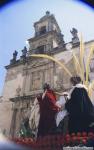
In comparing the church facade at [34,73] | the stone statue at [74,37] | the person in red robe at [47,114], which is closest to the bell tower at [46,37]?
the church facade at [34,73]

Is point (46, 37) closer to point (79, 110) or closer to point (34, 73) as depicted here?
point (34, 73)

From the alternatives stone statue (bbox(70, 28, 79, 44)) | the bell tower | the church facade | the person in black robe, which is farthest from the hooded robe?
the bell tower

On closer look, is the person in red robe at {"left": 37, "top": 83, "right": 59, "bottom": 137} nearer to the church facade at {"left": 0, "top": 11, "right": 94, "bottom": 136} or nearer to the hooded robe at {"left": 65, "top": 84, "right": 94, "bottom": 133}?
the hooded robe at {"left": 65, "top": 84, "right": 94, "bottom": 133}

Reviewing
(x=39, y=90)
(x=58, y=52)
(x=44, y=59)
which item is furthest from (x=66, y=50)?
(x=39, y=90)

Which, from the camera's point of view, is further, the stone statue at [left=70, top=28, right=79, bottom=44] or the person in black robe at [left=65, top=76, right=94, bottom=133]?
the stone statue at [left=70, top=28, right=79, bottom=44]

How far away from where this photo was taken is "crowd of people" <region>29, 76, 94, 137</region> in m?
2.89

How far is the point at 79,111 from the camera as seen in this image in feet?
9.84

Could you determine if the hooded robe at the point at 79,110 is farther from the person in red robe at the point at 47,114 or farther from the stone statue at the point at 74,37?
the stone statue at the point at 74,37

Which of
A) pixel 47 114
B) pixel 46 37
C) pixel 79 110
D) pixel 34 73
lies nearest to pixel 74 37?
pixel 46 37

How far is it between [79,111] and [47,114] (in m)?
0.73

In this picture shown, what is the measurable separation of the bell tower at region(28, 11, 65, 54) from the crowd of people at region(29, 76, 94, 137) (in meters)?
10.8

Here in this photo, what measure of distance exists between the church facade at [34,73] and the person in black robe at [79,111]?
8.49 meters

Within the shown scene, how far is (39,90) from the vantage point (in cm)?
1339

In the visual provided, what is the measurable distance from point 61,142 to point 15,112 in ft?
38.0
